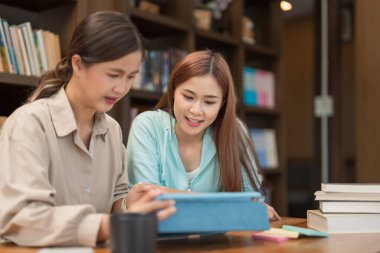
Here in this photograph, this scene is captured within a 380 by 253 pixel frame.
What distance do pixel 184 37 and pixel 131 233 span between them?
2283 mm

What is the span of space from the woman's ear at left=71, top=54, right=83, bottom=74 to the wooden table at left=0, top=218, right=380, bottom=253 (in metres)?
0.46

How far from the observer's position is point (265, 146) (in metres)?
3.73

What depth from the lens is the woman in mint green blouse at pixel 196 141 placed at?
1788mm

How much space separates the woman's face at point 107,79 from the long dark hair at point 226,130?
567 mm

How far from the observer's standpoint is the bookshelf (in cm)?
236

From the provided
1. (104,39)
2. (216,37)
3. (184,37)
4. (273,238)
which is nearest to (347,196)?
(273,238)

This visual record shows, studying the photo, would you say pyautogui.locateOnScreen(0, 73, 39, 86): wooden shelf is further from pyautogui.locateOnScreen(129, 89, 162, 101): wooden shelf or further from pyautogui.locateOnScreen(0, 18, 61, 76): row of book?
pyautogui.locateOnScreen(129, 89, 162, 101): wooden shelf

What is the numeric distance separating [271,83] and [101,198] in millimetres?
2631

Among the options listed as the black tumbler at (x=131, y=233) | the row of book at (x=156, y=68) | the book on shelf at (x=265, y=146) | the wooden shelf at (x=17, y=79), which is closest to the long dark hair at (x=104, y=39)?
the black tumbler at (x=131, y=233)

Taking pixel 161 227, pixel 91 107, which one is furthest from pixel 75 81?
pixel 161 227

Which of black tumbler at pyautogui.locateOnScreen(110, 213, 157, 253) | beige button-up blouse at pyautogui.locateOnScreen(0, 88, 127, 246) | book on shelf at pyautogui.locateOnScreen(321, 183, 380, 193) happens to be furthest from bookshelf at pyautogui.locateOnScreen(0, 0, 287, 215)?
black tumbler at pyautogui.locateOnScreen(110, 213, 157, 253)

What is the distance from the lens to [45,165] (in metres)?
1.19

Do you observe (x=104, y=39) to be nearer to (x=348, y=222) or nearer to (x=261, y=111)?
(x=348, y=222)

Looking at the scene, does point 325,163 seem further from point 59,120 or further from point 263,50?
point 59,120
